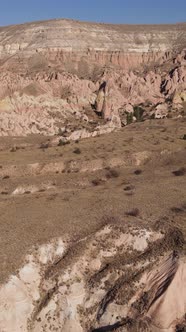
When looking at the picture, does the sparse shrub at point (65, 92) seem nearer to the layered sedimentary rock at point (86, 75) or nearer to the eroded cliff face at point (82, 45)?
the layered sedimentary rock at point (86, 75)

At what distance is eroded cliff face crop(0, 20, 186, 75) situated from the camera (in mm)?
121312

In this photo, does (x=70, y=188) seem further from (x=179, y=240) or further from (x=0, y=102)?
(x=0, y=102)

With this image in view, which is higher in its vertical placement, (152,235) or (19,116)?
(152,235)

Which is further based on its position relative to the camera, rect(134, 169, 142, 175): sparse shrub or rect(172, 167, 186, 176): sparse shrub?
rect(134, 169, 142, 175): sparse shrub

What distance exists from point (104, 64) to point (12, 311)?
108m

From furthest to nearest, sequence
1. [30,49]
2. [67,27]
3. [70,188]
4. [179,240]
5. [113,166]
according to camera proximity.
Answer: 1. [67,27]
2. [30,49]
3. [113,166]
4. [70,188]
5. [179,240]

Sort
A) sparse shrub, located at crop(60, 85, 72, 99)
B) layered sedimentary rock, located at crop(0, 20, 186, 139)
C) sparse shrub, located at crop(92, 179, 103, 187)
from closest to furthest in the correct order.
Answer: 1. sparse shrub, located at crop(92, 179, 103, 187)
2. layered sedimentary rock, located at crop(0, 20, 186, 139)
3. sparse shrub, located at crop(60, 85, 72, 99)

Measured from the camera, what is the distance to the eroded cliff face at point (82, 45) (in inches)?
4776

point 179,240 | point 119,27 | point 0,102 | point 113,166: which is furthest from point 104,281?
point 119,27

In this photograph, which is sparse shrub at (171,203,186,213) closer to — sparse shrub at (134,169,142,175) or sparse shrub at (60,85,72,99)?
sparse shrub at (134,169,142,175)

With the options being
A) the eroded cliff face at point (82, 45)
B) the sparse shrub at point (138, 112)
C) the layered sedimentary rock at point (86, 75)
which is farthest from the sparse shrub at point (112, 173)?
the eroded cliff face at point (82, 45)

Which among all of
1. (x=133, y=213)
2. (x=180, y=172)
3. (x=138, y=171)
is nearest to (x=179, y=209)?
(x=133, y=213)

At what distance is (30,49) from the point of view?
12438 centimetres

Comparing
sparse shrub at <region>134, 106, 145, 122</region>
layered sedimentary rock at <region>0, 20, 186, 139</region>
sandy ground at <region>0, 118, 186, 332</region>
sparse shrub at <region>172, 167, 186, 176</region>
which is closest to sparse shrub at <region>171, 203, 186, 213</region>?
sandy ground at <region>0, 118, 186, 332</region>
